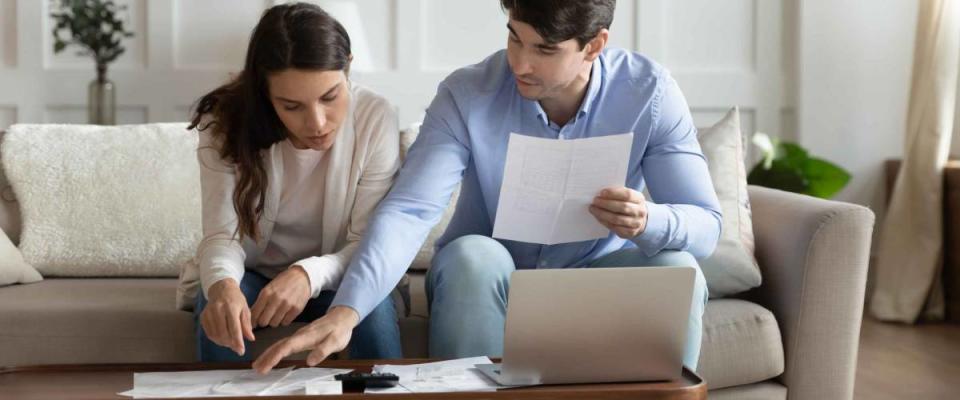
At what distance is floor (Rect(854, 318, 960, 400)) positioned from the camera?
9.42ft

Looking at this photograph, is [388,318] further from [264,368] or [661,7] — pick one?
[661,7]

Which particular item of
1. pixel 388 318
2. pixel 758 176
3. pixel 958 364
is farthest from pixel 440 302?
pixel 758 176

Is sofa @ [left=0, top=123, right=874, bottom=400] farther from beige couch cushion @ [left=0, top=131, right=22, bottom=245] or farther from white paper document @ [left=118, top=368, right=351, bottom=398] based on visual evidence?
white paper document @ [left=118, top=368, right=351, bottom=398]

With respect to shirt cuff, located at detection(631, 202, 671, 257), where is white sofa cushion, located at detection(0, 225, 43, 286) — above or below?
below

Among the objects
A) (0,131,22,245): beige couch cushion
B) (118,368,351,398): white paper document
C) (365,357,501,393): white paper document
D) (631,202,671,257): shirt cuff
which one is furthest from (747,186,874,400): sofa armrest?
(0,131,22,245): beige couch cushion

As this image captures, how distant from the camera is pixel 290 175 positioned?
204cm

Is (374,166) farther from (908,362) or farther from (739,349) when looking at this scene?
(908,362)

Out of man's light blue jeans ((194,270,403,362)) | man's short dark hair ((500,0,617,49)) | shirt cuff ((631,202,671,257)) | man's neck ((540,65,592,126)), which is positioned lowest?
man's light blue jeans ((194,270,403,362))

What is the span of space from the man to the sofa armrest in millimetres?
326

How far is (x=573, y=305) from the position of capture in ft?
4.40

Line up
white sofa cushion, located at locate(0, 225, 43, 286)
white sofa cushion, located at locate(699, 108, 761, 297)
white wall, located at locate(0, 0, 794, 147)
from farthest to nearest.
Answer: white wall, located at locate(0, 0, 794, 147), white sofa cushion, located at locate(0, 225, 43, 286), white sofa cushion, located at locate(699, 108, 761, 297)

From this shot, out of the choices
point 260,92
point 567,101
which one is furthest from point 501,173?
point 260,92

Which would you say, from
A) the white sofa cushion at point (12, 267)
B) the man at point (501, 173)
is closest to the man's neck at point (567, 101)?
the man at point (501, 173)

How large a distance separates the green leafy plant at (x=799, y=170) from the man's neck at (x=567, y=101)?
2.04 m
